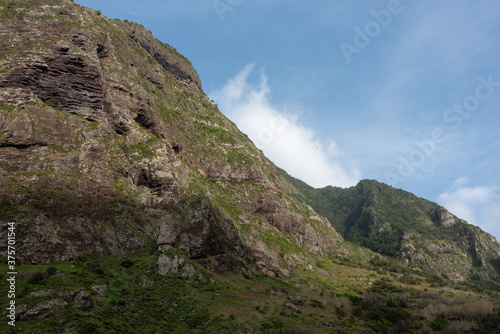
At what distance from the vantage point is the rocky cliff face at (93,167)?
121 ft

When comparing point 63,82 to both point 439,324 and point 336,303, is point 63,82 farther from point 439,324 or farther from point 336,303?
point 439,324

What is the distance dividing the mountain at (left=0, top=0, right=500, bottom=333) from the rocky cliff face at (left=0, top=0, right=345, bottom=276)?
0.82 feet

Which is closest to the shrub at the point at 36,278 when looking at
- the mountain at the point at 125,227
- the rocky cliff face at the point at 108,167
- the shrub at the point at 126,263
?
the mountain at the point at 125,227

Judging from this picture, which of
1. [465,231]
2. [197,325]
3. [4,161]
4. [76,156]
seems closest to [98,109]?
[76,156]

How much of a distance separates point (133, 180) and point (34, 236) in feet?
75.6

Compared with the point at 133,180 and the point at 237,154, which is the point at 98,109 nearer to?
the point at 133,180

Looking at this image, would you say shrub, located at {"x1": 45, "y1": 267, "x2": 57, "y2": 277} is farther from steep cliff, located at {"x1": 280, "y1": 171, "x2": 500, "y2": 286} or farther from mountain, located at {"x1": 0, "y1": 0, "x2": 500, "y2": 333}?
steep cliff, located at {"x1": 280, "y1": 171, "x2": 500, "y2": 286}

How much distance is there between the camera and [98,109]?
5809cm

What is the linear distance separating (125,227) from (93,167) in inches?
524

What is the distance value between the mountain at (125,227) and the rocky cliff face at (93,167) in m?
0.25

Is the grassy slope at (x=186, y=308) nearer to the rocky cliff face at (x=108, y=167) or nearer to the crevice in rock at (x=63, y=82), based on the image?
the rocky cliff face at (x=108, y=167)

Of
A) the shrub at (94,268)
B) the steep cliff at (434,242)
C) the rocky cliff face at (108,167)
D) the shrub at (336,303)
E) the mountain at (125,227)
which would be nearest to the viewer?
the mountain at (125,227)

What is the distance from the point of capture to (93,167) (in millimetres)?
Answer: 46031

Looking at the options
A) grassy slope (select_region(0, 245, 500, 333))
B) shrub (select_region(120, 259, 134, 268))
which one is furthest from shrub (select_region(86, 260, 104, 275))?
shrub (select_region(120, 259, 134, 268))
